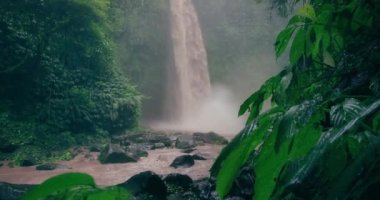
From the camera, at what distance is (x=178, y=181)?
698cm

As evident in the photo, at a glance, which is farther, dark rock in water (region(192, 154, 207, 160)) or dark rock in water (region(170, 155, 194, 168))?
dark rock in water (region(192, 154, 207, 160))

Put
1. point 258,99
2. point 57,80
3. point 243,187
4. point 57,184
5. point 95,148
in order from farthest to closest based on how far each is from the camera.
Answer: point 57,80, point 95,148, point 243,187, point 258,99, point 57,184

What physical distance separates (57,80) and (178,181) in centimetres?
946

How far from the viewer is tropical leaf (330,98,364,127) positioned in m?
0.66

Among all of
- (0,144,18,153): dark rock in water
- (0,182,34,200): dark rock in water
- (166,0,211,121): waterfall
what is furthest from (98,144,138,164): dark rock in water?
(166,0,211,121): waterfall

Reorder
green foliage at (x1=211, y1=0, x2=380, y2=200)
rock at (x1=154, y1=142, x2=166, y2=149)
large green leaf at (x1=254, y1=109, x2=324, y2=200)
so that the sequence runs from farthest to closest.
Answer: rock at (x1=154, y1=142, x2=166, y2=149) → large green leaf at (x1=254, y1=109, x2=324, y2=200) → green foliage at (x1=211, y1=0, x2=380, y2=200)


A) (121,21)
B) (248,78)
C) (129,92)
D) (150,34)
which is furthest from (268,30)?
(129,92)

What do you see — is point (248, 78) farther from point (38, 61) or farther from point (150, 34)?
point (38, 61)

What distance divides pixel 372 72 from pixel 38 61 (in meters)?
14.7

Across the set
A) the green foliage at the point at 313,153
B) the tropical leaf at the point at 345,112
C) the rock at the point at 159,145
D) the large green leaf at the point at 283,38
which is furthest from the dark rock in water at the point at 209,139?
the tropical leaf at the point at 345,112

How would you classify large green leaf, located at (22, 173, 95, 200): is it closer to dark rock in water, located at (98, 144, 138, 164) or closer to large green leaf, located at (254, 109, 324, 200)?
large green leaf, located at (254, 109, 324, 200)

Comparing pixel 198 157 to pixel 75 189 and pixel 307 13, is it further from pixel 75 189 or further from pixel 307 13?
pixel 75 189

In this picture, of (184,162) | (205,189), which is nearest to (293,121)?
(205,189)

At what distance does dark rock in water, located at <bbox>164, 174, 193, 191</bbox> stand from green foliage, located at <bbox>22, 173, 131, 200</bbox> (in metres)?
6.48
